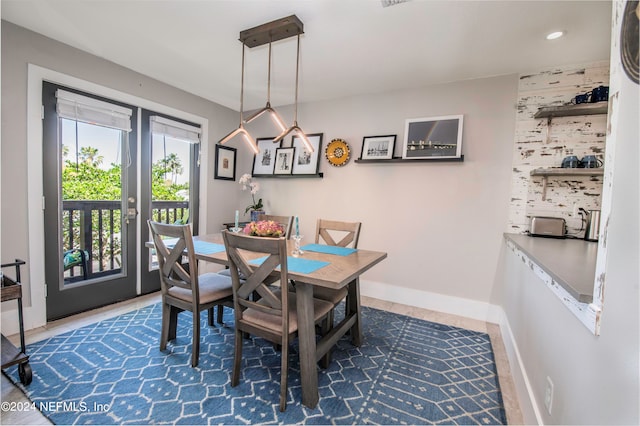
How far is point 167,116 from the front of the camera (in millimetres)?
3406

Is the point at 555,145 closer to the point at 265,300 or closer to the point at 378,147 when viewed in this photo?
the point at 378,147

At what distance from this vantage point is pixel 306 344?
1.63 m

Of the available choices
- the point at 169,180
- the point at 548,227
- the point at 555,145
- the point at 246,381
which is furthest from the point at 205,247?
the point at 555,145

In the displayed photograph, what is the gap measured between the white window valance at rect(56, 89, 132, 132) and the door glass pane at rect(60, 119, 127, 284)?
0.10 meters

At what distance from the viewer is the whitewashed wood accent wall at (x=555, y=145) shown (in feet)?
8.09

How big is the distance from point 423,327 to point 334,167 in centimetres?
216

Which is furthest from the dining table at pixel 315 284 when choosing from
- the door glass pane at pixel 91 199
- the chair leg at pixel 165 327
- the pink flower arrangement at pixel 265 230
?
the door glass pane at pixel 91 199

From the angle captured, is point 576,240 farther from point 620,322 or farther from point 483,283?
point 620,322

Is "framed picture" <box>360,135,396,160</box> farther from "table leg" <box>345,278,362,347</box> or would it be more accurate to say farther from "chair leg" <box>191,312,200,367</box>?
"chair leg" <box>191,312,200,367</box>

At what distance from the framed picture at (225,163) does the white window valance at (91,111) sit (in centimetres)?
121

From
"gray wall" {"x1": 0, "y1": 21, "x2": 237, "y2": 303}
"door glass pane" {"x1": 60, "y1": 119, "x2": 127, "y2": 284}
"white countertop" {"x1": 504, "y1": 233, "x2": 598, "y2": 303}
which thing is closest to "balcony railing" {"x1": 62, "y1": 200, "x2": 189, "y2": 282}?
"door glass pane" {"x1": 60, "y1": 119, "x2": 127, "y2": 284}

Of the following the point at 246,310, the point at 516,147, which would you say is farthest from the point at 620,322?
the point at 516,147

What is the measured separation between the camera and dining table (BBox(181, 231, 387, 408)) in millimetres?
1581

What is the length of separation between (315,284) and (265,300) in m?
0.38
